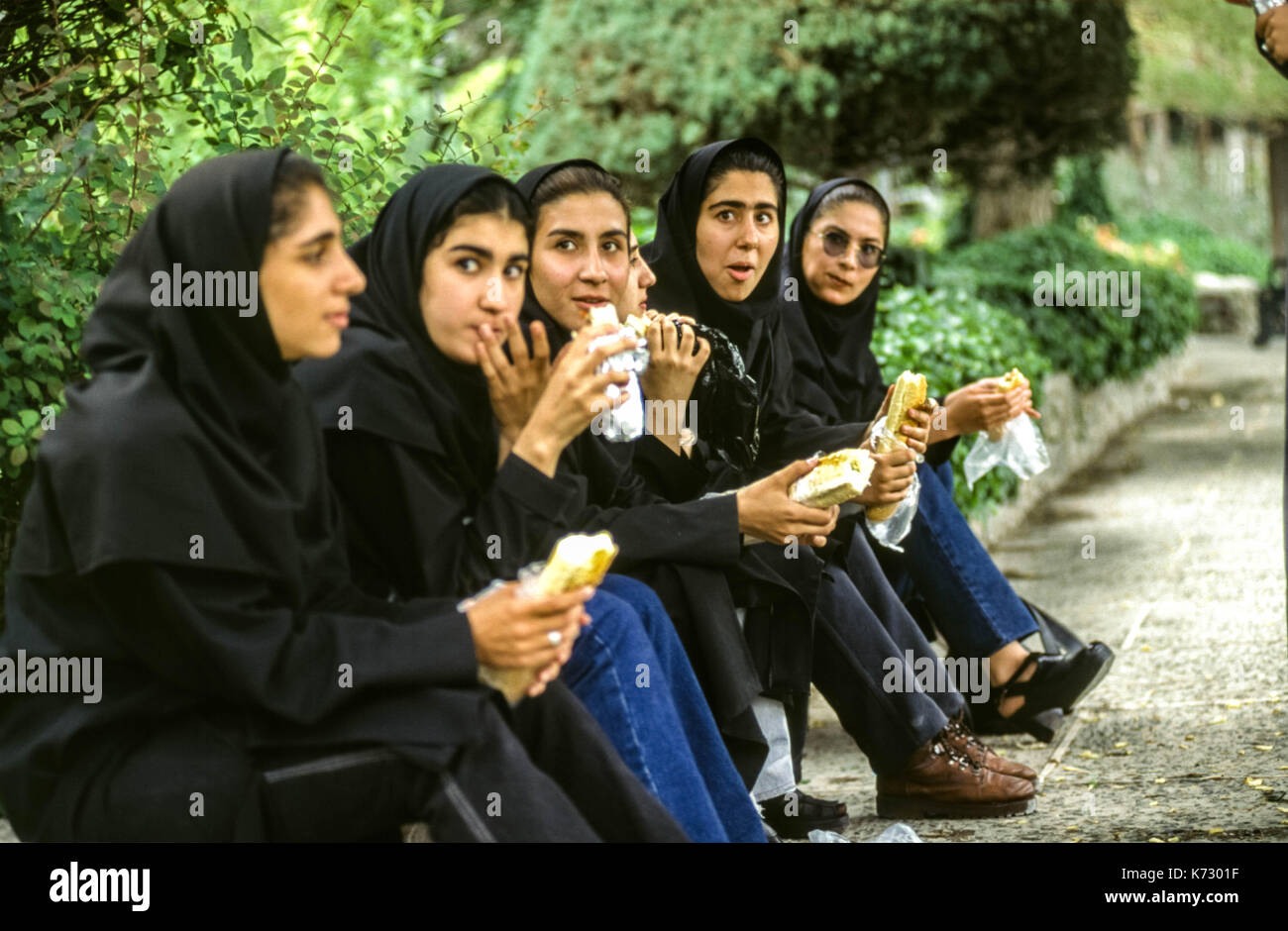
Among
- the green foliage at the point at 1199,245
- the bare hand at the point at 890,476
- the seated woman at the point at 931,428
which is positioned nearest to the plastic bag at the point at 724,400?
the bare hand at the point at 890,476

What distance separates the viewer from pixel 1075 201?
71.6 ft

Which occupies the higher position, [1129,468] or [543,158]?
[543,158]

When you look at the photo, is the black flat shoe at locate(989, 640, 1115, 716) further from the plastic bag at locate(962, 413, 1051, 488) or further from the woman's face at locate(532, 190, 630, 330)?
the woman's face at locate(532, 190, 630, 330)

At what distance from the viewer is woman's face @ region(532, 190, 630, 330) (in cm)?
368

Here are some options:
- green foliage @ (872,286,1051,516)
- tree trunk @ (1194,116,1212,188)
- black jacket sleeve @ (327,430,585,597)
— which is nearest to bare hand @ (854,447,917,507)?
black jacket sleeve @ (327,430,585,597)

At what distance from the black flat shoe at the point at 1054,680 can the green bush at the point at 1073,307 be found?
5.21m

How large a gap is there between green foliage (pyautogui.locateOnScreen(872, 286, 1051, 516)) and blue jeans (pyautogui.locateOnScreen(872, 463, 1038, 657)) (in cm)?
204

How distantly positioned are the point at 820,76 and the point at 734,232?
20.1 ft

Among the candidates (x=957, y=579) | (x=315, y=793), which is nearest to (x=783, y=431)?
(x=957, y=579)

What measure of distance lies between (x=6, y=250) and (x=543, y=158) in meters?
7.57

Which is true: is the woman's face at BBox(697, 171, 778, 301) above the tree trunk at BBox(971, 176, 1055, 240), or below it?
below

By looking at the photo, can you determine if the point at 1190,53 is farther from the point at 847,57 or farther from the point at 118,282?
the point at 118,282

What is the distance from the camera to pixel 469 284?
2.88 m
